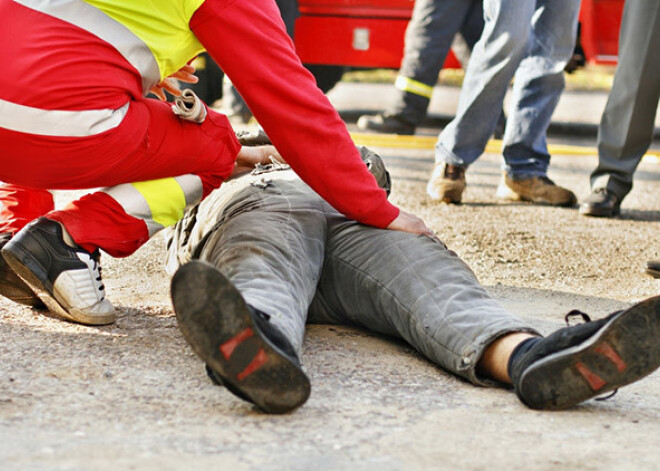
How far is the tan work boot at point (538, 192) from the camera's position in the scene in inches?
173

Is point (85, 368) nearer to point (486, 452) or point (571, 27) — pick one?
point (486, 452)

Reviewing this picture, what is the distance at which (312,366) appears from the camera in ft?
7.22

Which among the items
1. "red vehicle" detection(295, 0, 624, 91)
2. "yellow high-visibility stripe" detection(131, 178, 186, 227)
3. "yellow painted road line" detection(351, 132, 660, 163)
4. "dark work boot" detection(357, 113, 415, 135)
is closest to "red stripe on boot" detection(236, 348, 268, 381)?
"yellow high-visibility stripe" detection(131, 178, 186, 227)

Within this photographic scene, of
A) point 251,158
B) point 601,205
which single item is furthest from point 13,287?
point 601,205

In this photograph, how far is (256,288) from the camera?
2.10 meters

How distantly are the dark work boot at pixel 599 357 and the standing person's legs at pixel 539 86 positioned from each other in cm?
266

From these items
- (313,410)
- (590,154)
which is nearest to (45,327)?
(313,410)

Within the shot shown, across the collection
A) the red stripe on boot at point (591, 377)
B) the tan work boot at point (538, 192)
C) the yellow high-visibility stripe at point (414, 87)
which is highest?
the red stripe on boot at point (591, 377)

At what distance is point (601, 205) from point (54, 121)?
2.67 m

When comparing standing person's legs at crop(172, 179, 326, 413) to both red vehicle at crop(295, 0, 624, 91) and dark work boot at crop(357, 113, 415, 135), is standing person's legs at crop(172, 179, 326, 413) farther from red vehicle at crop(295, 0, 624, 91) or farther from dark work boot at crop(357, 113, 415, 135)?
red vehicle at crop(295, 0, 624, 91)

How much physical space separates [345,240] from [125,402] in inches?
30.9

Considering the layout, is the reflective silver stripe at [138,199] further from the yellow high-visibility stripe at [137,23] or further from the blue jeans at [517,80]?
the blue jeans at [517,80]

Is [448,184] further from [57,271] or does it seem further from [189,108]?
[57,271]

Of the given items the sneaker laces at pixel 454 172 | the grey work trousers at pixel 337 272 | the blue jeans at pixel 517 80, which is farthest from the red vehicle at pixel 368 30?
the grey work trousers at pixel 337 272
